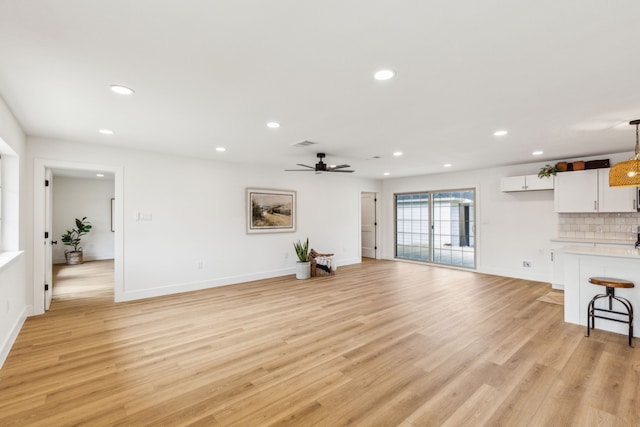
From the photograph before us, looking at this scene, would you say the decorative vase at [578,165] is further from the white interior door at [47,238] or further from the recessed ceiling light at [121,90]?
the white interior door at [47,238]

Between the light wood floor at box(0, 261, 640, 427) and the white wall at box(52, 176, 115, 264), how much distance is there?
5092 millimetres

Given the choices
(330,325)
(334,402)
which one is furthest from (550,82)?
(330,325)

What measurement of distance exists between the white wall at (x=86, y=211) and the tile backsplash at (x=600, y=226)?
11.7 meters

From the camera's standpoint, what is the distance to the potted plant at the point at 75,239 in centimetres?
824

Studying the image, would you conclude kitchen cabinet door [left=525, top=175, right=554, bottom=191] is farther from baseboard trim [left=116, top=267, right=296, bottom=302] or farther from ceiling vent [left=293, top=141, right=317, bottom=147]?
baseboard trim [left=116, top=267, right=296, bottom=302]

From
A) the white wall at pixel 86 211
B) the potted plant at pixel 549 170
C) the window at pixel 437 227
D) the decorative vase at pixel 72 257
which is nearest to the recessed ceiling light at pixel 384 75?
the potted plant at pixel 549 170

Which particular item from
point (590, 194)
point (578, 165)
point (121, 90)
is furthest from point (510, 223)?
point (121, 90)

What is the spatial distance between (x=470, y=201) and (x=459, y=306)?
3628 millimetres

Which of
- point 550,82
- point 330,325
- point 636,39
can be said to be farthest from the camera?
point 330,325

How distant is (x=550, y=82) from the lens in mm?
2393

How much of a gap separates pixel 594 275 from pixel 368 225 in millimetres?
6090

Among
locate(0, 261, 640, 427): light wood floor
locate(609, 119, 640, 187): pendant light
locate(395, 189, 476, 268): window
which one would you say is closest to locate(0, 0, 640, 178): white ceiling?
locate(609, 119, 640, 187): pendant light

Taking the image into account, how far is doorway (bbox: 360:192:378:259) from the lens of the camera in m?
9.20

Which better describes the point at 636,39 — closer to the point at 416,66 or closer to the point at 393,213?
the point at 416,66
